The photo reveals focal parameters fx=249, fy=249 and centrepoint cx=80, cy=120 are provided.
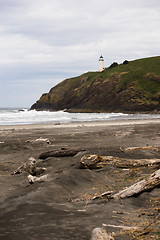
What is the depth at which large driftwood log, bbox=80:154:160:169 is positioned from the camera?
6.79 metres

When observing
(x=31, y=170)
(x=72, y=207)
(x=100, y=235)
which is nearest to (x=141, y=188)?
(x=72, y=207)

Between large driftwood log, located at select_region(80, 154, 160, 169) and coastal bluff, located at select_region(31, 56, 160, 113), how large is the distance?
6085 centimetres

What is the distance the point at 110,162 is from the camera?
7070 millimetres

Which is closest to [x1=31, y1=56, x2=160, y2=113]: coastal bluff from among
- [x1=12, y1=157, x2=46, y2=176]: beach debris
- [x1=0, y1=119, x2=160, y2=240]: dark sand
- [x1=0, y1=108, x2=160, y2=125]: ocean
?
[x1=0, y1=108, x2=160, y2=125]: ocean

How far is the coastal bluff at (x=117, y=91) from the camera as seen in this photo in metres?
70.9

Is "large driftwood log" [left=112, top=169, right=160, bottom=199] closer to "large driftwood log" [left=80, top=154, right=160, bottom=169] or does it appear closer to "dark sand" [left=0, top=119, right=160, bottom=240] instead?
"dark sand" [left=0, top=119, right=160, bottom=240]

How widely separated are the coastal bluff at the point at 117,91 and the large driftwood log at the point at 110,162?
60849mm

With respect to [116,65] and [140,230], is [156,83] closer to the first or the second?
[116,65]

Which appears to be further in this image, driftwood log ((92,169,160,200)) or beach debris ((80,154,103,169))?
beach debris ((80,154,103,169))

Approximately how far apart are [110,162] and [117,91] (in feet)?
232

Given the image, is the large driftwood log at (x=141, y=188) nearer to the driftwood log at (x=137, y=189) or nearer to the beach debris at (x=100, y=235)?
the driftwood log at (x=137, y=189)

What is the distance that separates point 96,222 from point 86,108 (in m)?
75.2

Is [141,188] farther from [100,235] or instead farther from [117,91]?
[117,91]

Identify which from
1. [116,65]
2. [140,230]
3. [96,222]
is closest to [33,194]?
[96,222]
